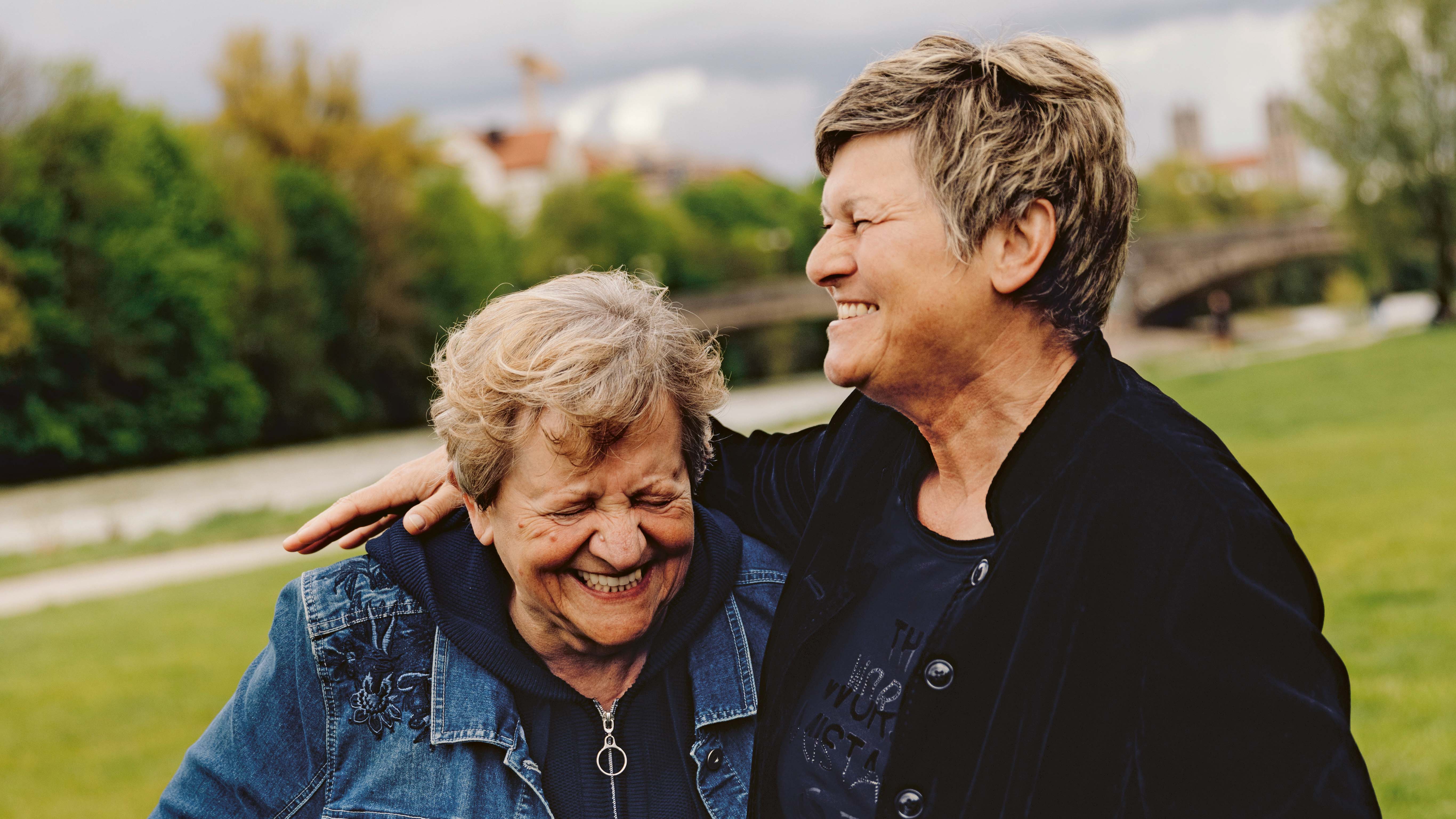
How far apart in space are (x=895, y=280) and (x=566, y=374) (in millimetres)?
510

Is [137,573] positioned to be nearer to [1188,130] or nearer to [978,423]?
[978,423]

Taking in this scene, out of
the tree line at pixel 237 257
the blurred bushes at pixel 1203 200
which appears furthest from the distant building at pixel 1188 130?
the tree line at pixel 237 257

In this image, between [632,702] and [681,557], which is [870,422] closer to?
[681,557]

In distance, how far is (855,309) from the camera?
186cm

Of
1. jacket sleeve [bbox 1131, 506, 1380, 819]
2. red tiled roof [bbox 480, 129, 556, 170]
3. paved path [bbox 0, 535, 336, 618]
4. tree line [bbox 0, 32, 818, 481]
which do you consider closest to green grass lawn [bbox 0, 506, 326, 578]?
paved path [bbox 0, 535, 336, 618]

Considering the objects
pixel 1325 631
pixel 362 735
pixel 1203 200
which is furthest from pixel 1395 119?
pixel 1203 200

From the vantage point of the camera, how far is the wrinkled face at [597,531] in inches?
76.1

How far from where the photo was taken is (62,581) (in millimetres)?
11148

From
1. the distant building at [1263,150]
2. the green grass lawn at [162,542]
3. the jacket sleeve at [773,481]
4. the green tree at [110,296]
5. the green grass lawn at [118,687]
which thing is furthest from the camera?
the distant building at [1263,150]

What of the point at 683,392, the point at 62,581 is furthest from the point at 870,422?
the point at 62,581

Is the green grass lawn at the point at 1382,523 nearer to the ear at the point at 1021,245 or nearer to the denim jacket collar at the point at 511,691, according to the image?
the denim jacket collar at the point at 511,691

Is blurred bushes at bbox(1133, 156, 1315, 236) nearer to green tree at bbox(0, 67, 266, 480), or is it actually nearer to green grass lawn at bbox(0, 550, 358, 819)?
green tree at bbox(0, 67, 266, 480)

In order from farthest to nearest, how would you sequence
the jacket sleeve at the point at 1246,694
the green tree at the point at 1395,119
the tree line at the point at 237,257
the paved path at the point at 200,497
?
1. the green tree at the point at 1395,119
2. the tree line at the point at 237,257
3. the paved path at the point at 200,497
4. the jacket sleeve at the point at 1246,694

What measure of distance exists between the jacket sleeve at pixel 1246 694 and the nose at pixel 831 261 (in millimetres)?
632
